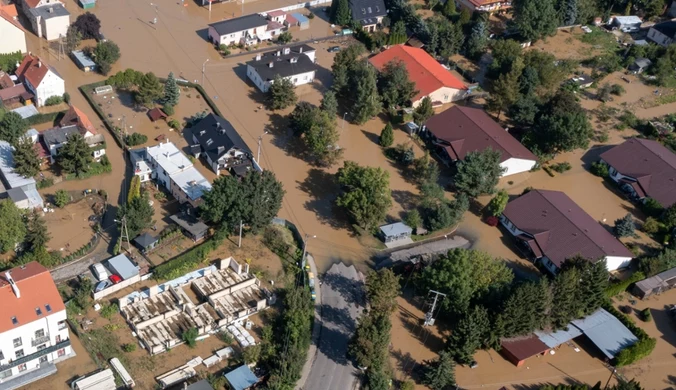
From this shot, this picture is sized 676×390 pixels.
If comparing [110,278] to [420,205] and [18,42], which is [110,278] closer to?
[420,205]

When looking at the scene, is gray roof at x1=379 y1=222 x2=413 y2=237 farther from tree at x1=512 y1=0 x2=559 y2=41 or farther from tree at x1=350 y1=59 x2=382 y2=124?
tree at x1=512 y1=0 x2=559 y2=41

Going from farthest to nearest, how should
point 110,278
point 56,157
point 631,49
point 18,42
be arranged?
point 631,49
point 18,42
point 56,157
point 110,278

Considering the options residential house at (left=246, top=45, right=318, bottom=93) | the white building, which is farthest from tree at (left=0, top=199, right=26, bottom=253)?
residential house at (left=246, top=45, right=318, bottom=93)

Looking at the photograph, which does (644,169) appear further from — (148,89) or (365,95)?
(148,89)

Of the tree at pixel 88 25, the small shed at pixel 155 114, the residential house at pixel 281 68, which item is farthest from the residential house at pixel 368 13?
the tree at pixel 88 25

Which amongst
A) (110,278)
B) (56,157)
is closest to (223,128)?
(56,157)

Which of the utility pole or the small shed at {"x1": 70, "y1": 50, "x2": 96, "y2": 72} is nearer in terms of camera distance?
the utility pole
